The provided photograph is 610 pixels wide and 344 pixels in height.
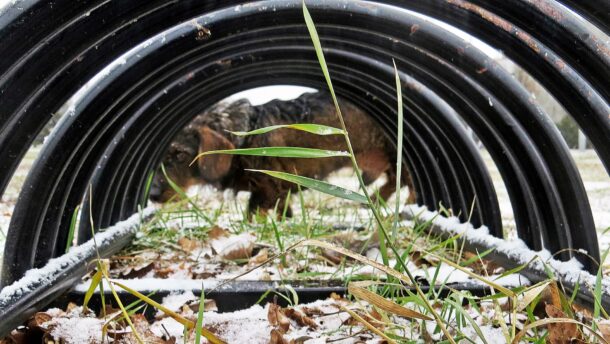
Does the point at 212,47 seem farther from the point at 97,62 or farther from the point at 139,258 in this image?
the point at 139,258

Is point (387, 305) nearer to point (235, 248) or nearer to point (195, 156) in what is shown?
point (235, 248)

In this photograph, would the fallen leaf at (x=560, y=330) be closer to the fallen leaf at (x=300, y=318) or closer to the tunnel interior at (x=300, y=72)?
the tunnel interior at (x=300, y=72)

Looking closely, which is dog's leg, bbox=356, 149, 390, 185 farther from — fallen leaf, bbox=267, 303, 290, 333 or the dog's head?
fallen leaf, bbox=267, 303, 290, 333

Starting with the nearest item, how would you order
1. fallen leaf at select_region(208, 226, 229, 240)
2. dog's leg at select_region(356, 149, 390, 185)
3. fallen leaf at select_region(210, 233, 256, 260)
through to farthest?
fallen leaf at select_region(210, 233, 256, 260) → fallen leaf at select_region(208, 226, 229, 240) → dog's leg at select_region(356, 149, 390, 185)

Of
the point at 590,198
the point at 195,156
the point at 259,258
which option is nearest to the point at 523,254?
the point at 259,258

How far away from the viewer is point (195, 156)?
6.72 m

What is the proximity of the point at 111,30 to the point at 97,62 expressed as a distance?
0.24 m

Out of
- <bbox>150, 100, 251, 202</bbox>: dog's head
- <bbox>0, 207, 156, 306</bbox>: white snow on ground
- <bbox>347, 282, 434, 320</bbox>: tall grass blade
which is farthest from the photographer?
<bbox>150, 100, 251, 202</bbox>: dog's head

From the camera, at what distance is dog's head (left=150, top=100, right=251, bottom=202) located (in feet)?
21.7

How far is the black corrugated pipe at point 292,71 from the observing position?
46.7 inches

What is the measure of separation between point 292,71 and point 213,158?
3.78 metres

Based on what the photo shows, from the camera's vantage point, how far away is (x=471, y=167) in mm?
2539

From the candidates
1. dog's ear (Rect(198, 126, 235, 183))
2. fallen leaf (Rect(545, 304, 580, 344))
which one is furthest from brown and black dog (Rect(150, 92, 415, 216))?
fallen leaf (Rect(545, 304, 580, 344))

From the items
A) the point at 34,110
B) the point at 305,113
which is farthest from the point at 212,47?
the point at 305,113
